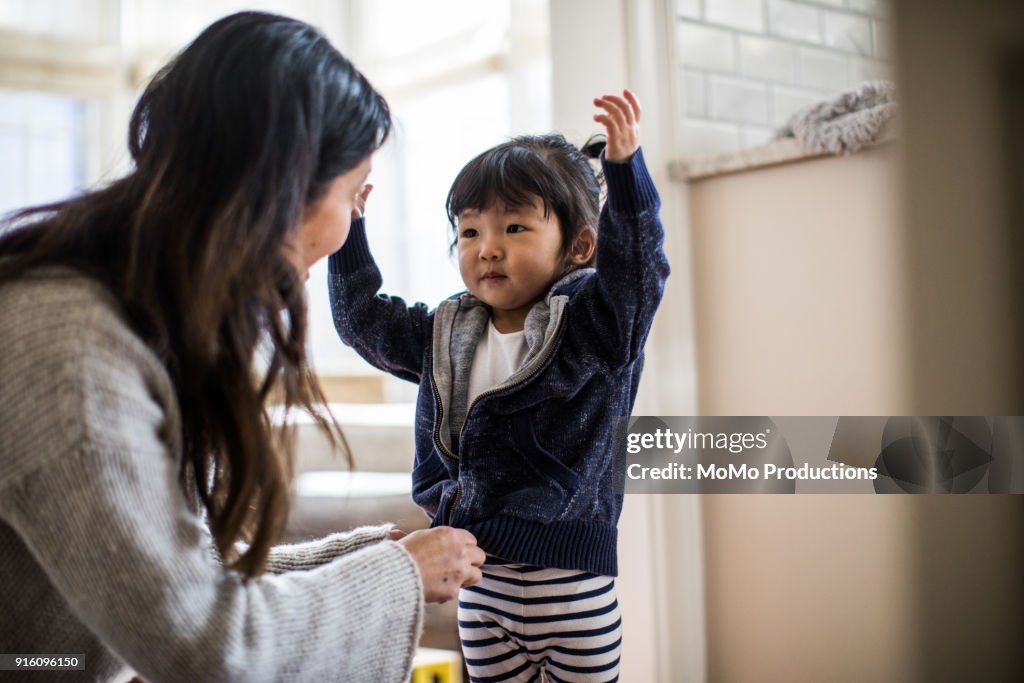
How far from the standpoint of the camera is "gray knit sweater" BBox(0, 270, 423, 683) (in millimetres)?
675

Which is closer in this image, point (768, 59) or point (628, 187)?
point (628, 187)

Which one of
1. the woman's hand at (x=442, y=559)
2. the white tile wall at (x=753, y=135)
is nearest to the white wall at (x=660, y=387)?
the white tile wall at (x=753, y=135)

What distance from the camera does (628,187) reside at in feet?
3.37

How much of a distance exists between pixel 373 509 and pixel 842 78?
143 cm

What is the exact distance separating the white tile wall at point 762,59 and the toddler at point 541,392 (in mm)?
514

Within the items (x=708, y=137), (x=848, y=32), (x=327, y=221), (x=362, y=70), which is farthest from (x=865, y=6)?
(x=362, y=70)

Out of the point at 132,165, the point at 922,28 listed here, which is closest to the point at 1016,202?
the point at 922,28

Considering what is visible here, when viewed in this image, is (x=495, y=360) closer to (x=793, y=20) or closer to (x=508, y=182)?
(x=508, y=182)

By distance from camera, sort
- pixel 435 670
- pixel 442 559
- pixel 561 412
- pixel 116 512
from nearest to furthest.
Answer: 1. pixel 116 512
2. pixel 442 559
3. pixel 561 412
4. pixel 435 670

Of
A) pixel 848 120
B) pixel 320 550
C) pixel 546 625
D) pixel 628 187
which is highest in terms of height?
pixel 848 120

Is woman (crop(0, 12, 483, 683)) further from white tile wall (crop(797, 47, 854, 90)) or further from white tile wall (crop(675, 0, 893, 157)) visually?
white tile wall (crop(797, 47, 854, 90))

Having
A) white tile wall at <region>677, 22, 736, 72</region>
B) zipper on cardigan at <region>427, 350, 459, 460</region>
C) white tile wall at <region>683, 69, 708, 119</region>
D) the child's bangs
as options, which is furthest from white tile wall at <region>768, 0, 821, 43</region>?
zipper on cardigan at <region>427, 350, 459, 460</region>

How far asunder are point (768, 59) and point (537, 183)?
82 cm

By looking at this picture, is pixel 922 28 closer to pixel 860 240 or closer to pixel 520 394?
pixel 520 394
